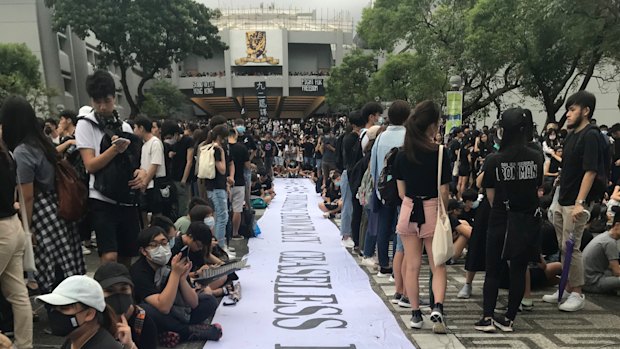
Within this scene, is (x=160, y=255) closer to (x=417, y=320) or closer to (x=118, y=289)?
(x=118, y=289)

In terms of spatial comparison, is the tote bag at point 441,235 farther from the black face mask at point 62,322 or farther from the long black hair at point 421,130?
the black face mask at point 62,322

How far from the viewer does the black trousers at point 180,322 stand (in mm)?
2953

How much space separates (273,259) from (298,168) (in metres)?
10.3

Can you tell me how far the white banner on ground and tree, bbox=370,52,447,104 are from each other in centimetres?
1366

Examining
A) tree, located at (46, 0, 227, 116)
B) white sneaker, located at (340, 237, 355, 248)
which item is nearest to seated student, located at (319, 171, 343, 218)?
white sneaker, located at (340, 237, 355, 248)

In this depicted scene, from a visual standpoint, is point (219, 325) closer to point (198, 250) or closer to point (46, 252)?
point (198, 250)

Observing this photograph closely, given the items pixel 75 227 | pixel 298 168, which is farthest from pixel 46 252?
pixel 298 168

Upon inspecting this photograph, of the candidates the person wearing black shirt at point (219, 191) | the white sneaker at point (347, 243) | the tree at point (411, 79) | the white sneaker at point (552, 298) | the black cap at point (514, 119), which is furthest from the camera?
the tree at point (411, 79)

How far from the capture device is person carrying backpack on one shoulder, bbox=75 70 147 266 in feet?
9.52

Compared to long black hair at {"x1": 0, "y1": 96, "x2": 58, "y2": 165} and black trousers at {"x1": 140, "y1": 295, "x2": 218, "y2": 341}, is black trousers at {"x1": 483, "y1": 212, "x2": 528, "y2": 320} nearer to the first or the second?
black trousers at {"x1": 140, "y1": 295, "x2": 218, "y2": 341}

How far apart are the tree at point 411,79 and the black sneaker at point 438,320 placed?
50.7 feet

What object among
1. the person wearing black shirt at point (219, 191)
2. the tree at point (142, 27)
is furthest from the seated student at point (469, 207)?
the tree at point (142, 27)

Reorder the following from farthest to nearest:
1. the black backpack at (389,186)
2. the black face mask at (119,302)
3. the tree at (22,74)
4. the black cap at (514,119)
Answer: the tree at (22,74) < the black backpack at (389,186) < the black cap at (514,119) < the black face mask at (119,302)

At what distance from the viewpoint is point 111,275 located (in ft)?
7.30
